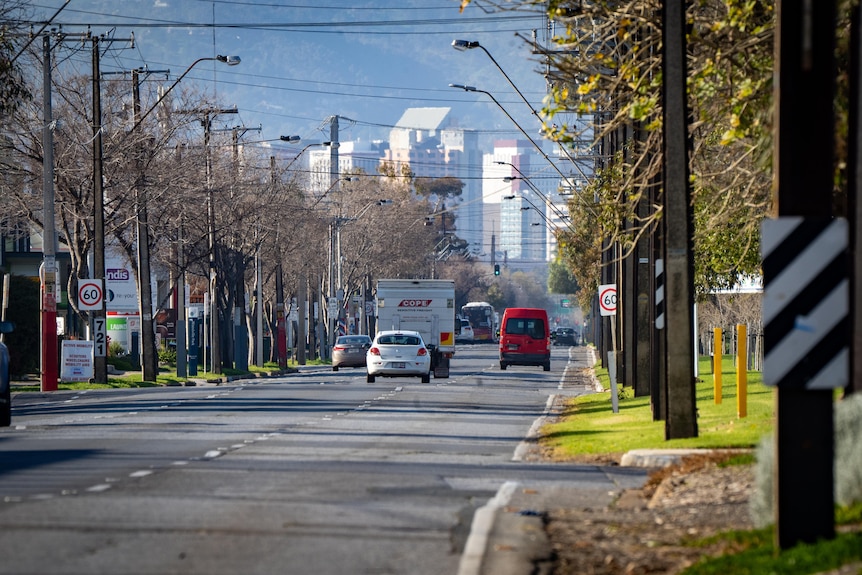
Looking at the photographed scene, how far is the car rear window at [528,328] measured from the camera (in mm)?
63500

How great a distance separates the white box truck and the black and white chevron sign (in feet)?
147

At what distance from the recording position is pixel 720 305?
67.2 meters

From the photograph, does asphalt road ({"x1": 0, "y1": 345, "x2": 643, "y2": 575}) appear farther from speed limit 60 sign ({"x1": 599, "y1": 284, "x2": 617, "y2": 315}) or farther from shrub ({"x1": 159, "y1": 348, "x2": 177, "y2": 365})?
shrub ({"x1": 159, "y1": 348, "x2": 177, "y2": 365})

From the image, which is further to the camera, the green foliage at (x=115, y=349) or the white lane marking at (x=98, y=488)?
the green foliage at (x=115, y=349)

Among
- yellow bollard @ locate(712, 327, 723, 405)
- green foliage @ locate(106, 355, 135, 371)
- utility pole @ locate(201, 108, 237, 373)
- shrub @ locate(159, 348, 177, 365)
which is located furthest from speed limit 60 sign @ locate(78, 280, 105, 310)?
shrub @ locate(159, 348, 177, 365)

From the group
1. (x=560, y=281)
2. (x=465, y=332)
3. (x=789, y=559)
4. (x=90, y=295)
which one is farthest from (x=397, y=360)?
(x=560, y=281)

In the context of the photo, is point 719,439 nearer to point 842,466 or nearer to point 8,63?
point 842,466

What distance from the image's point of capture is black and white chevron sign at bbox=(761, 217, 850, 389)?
9195mm

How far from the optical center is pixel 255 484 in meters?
14.9

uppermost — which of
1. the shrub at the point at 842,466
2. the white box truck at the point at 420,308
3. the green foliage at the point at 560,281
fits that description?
the green foliage at the point at 560,281

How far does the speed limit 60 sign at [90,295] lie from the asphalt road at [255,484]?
11.5 m

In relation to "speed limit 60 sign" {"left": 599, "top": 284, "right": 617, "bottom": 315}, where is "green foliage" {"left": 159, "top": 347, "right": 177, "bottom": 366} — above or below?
below

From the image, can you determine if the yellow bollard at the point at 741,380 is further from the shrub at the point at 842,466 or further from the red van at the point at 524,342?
the red van at the point at 524,342

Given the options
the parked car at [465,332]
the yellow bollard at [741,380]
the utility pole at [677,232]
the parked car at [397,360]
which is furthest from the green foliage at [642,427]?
the parked car at [465,332]
